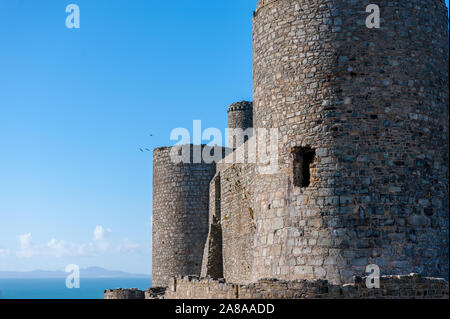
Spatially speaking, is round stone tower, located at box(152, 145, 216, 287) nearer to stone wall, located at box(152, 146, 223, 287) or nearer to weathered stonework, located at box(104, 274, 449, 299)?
stone wall, located at box(152, 146, 223, 287)

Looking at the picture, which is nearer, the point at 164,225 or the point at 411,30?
the point at 411,30

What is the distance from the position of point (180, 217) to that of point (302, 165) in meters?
14.1

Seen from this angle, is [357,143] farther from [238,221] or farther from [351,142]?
[238,221]

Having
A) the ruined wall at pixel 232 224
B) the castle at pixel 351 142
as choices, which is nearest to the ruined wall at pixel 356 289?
the castle at pixel 351 142

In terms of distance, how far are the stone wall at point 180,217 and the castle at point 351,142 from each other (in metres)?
12.5

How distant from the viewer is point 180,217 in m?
26.4

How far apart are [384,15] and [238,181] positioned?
25.4ft

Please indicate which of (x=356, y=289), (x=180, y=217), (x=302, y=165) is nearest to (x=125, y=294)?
(x=180, y=217)

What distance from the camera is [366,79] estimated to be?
12562 mm

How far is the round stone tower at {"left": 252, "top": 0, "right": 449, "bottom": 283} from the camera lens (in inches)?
481

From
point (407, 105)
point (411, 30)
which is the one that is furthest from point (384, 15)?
point (407, 105)
